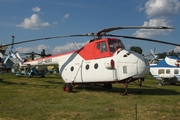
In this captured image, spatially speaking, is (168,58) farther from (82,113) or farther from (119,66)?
(82,113)

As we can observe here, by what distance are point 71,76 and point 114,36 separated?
12.4 feet

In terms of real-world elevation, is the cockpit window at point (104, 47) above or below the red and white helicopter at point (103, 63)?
above

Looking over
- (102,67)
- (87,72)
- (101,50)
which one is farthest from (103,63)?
(87,72)

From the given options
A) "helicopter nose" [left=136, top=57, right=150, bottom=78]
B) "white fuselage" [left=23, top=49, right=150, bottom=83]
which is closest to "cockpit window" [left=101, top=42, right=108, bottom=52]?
"white fuselage" [left=23, top=49, right=150, bottom=83]

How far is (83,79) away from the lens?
41.4 ft

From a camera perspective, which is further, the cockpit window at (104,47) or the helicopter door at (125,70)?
the cockpit window at (104,47)

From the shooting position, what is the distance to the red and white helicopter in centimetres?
1081

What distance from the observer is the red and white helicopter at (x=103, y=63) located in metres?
10.8

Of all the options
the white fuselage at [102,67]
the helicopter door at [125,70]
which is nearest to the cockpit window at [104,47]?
the white fuselage at [102,67]

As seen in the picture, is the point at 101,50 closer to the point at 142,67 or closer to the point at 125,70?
the point at 125,70

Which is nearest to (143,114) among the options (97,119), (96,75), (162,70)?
(97,119)

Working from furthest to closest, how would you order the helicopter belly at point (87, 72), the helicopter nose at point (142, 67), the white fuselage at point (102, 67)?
the helicopter belly at point (87, 72), the white fuselage at point (102, 67), the helicopter nose at point (142, 67)

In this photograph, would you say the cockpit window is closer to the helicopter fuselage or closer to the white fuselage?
the helicopter fuselage

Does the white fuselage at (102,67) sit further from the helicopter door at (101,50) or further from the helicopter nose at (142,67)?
the helicopter door at (101,50)
